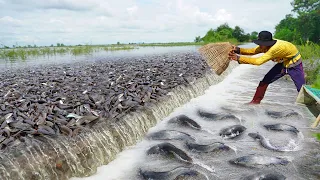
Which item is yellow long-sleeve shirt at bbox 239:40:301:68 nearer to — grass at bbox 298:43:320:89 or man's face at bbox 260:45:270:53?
man's face at bbox 260:45:270:53

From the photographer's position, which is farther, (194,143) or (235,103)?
(235,103)

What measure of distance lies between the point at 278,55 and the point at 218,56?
1518mm

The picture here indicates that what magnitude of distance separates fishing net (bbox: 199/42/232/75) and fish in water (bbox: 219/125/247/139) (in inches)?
56.5

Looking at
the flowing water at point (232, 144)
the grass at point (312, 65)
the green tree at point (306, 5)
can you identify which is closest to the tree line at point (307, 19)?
the green tree at point (306, 5)

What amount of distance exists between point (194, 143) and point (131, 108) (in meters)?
2.00

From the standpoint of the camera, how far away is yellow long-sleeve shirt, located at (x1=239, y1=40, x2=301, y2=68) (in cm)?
717

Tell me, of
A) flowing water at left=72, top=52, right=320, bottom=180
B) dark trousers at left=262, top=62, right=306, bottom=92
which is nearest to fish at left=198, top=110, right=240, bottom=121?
flowing water at left=72, top=52, right=320, bottom=180

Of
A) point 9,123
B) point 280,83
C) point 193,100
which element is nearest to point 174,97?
point 193,100

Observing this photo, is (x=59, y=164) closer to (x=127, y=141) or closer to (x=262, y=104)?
(x=127, y=141)

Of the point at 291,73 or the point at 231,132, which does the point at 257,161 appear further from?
the point at 291,73

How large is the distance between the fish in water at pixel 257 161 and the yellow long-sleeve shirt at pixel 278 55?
2.35 metres

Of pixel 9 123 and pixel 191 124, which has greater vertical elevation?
pixel 9 123

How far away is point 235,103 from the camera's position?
10805 mm

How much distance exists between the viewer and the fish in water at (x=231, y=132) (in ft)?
23.7
